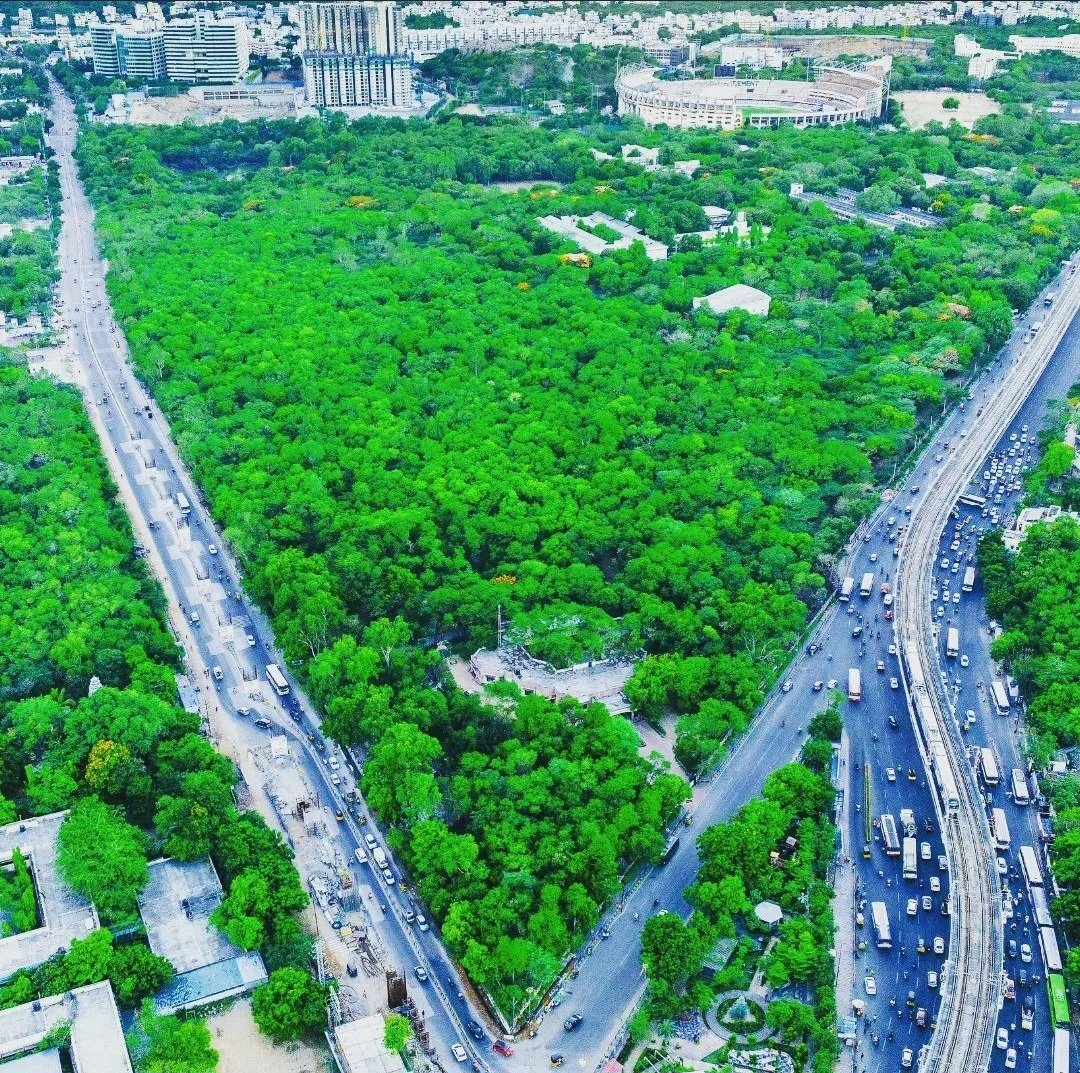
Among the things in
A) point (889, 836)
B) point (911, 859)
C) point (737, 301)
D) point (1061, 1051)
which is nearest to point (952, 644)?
point (889, 836)

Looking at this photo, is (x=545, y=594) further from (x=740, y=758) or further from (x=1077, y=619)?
(x=1077, y=619)

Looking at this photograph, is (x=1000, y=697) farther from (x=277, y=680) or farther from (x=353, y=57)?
(x=353, y=57)

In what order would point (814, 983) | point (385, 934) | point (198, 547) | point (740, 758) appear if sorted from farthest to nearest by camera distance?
1. point (198, 547)
2. point (740, 758)
3. point (385, 934)
4. point (814, 983)

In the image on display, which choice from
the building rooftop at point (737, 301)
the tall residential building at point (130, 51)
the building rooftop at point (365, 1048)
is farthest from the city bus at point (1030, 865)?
the tall residential building at point (130, 51)

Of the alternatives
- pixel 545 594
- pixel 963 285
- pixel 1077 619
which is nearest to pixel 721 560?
pixel 545 594

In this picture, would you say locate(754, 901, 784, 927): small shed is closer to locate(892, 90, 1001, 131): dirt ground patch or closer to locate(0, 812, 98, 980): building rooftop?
locate(0, 812, 98, 980): building rooftop

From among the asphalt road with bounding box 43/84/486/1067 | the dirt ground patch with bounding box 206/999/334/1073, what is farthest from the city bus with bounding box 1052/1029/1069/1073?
the dirt ground patch with bounding box 206/999/334/1073

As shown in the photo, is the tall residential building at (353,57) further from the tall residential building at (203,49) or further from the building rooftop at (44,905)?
the building rooftop at (44,905)
